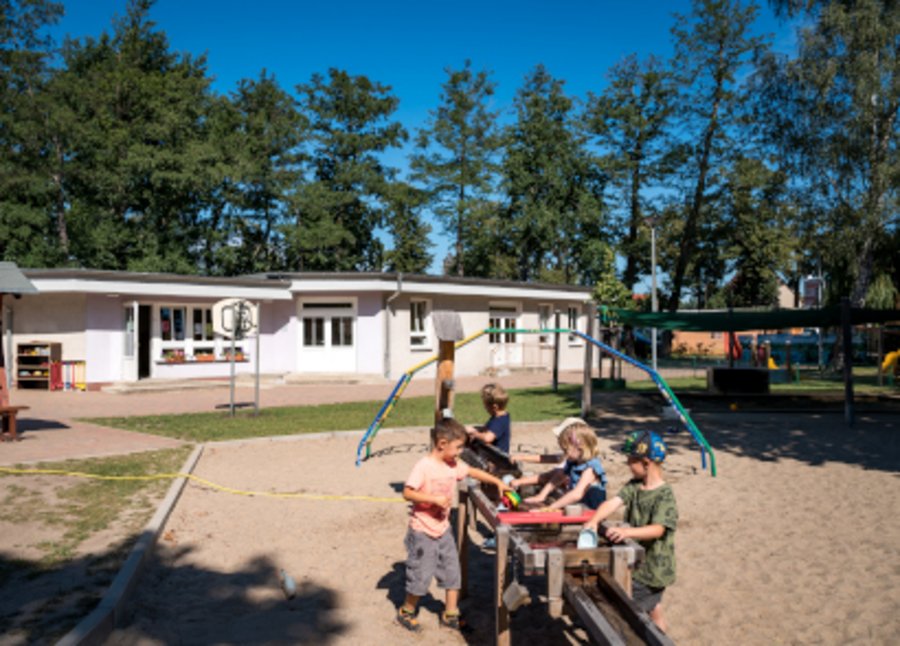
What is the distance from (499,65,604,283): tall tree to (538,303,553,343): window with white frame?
42.9 ft

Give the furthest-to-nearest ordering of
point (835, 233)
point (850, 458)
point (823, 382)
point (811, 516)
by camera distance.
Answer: point (835, 233), point (823, 382), point (850, 458), point (811, 516)

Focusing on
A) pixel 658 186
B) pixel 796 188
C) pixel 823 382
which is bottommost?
pixel 823 382

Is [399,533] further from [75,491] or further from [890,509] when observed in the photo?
[890,509]

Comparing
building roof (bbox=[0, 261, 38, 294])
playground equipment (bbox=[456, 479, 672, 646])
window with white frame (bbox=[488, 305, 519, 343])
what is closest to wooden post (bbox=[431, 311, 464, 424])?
playground equipment (bbox=[456, 479, 672, 646])

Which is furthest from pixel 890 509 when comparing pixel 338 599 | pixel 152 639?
pixel 152 639

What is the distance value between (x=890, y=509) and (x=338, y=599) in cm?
605

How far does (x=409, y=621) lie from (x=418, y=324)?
72.6ft

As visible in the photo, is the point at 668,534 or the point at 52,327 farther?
the point at 52,327

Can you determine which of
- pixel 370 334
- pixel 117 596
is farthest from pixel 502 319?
pixel 117 596

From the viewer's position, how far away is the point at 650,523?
4.09 meters

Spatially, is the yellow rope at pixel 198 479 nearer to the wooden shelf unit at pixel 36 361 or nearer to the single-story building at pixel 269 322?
the single-story building at pixel 269 322

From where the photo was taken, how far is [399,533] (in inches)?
276

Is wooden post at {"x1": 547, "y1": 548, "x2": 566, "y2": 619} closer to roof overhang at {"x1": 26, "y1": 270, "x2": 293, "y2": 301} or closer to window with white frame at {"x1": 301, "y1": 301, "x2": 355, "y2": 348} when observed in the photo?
roof overhang at {"x1": 26, "y1": 270, "x2": 293, "y2": 301}

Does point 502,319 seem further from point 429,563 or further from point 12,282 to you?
point 429,563
